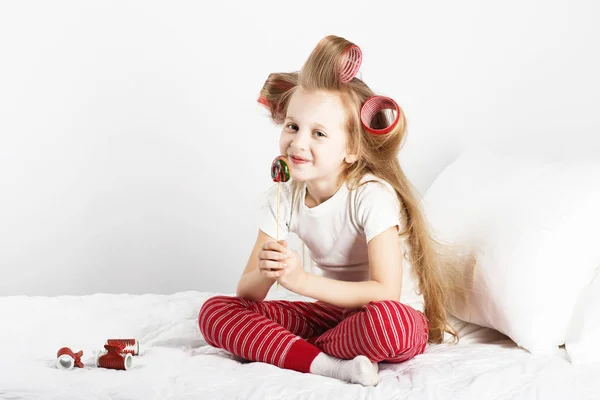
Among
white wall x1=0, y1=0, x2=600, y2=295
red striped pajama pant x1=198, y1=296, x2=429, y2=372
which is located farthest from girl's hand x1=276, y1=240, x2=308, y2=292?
white wall x1=0, y1=0, x2=600, y2=295

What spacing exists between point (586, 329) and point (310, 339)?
1.85 feet

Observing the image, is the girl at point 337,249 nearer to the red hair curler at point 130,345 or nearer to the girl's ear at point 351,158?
the girl's ear at point 351,158

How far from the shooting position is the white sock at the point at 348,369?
1.29 metres

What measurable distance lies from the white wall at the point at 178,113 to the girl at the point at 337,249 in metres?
0.78

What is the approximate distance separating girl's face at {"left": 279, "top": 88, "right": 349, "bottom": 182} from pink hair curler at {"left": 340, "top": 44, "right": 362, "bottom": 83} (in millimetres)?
58

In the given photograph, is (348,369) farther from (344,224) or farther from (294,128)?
(294,128)

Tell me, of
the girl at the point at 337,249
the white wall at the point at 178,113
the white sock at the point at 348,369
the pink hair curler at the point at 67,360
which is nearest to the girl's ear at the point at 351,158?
the girl at the point at 337,249

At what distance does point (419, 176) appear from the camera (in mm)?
2373

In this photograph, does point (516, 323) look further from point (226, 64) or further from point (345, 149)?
point (226, 64)

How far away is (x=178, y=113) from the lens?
2590mm

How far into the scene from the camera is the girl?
54.6 inches

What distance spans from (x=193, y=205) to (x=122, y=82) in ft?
1.64

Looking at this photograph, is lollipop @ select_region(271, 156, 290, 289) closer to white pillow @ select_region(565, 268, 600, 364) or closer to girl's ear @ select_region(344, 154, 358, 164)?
girl's ear @ select_region(344, 154, 358, 164)

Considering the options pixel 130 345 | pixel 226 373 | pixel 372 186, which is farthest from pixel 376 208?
pixel 130 345
